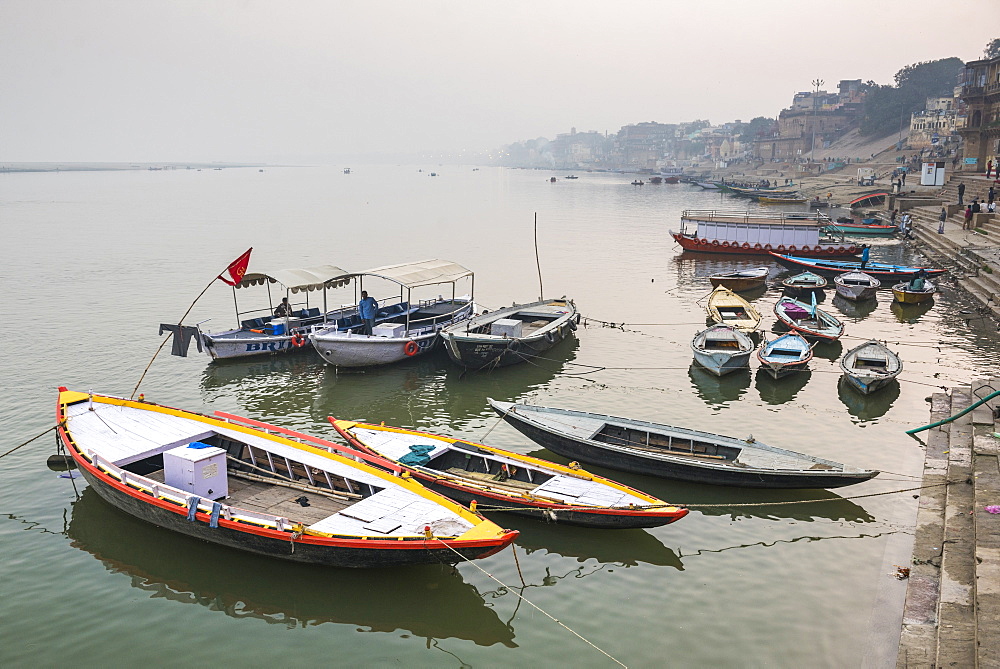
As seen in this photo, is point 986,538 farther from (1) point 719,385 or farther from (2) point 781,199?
(2) point 781,199

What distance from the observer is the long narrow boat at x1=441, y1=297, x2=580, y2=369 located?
24.2 meters

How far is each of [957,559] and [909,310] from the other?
27.0 m

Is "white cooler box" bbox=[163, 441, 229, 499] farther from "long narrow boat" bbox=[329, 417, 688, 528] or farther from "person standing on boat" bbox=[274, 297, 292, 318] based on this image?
"person standing on boat" bbox=[274, 297, 292, 318]

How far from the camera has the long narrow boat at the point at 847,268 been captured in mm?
39906

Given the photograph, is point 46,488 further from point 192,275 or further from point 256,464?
point 192,275

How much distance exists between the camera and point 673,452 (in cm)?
1655

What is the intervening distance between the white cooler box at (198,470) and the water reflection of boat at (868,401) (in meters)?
16.8

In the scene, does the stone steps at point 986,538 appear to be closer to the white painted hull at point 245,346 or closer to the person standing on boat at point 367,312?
the person standing on boat at point 367,312

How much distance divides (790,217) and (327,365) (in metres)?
53.6

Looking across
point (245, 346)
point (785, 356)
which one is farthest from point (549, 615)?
point (245, 346)

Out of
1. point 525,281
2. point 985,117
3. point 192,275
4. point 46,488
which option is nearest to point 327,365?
point 46,488

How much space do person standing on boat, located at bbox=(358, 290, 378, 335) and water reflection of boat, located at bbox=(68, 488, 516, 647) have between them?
514 inches

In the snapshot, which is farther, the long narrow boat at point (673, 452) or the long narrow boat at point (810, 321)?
the long narrow boat at point (810, 321)

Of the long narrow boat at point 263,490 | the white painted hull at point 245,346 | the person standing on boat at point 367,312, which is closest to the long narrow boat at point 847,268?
the person standing on boat at point 367,312
